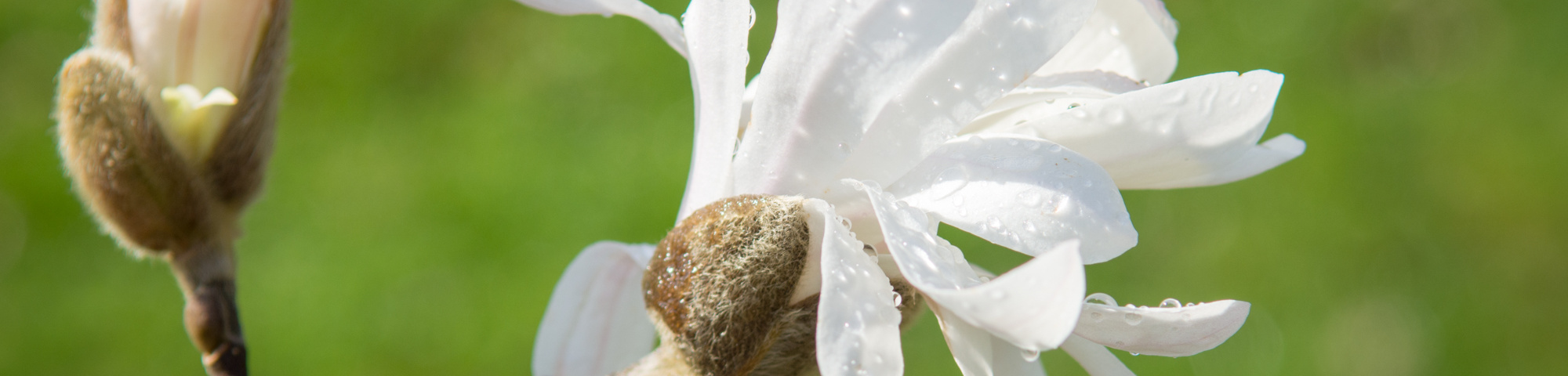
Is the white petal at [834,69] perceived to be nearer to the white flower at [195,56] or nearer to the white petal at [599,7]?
the white petal at [599,7]

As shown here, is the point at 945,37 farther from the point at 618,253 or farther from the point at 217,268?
the point at 217,268

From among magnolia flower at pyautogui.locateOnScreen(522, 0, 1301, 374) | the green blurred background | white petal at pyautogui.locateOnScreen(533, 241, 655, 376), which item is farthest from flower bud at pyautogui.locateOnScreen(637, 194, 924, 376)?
the green blurred background

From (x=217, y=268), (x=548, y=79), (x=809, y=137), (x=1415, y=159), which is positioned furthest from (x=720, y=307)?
(x=1415, y=159)

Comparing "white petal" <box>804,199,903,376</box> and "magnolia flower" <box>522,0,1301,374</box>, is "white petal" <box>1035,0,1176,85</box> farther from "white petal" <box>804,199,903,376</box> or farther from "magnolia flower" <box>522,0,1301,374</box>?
"white petal" <box>804,199,903,376</box>

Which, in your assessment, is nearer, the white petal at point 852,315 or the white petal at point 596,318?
the white petal at point 852,315

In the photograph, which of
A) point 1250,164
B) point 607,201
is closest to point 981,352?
point 1250,164

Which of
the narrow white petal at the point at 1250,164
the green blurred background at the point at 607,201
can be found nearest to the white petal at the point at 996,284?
the narrow white petal at the point at 1250,164
